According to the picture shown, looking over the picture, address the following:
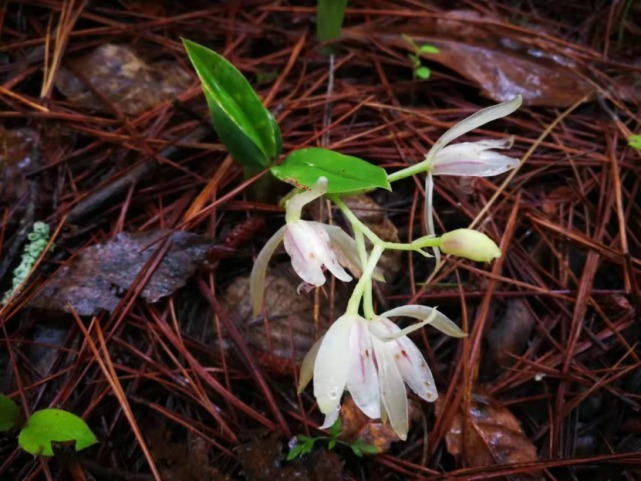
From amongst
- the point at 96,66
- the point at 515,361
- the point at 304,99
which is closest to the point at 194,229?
the point at 304,99

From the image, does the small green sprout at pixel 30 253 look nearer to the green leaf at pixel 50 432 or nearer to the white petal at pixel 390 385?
the green leaf at pixel 50 432

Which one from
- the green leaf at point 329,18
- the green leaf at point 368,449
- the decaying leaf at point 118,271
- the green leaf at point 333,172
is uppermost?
the green leaf at point 329,18

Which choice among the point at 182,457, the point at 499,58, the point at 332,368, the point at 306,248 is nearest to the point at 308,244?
the point at 306,248

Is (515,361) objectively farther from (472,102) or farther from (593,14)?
(593,14)

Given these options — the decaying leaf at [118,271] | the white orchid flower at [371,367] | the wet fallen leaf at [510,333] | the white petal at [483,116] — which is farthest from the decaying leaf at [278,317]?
A: the white petal at [483,116]

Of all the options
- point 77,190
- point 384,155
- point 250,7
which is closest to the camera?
point 77,190

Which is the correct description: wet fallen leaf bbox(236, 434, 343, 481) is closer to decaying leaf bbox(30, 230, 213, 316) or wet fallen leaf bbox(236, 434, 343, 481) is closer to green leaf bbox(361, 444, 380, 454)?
green leaf bbox(361, 444, 380, 454)

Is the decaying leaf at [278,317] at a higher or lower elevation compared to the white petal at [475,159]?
lower
